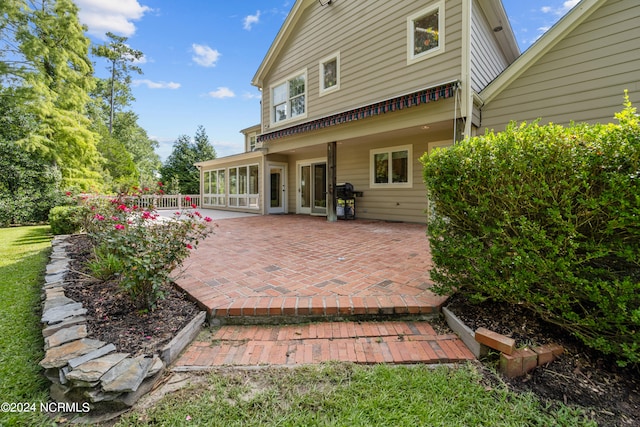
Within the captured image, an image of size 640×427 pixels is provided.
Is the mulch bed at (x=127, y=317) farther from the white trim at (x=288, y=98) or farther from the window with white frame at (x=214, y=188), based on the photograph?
the window with white frame at (x=214, y=188)

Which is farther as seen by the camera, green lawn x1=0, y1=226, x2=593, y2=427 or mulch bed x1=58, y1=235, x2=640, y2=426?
mulch bed x1=58, y1=235, x2=640, y2=426

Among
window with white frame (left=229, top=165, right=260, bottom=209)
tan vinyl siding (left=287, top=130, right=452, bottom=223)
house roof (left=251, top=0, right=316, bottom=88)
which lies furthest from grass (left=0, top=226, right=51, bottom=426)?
house roof (left=251, top=0, right=316, bottom=88)

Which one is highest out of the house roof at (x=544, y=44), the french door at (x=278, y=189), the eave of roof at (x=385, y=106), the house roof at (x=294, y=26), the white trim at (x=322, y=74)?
the house roof at (x=294, y=26)

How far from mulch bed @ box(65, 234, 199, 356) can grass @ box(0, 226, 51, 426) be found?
337 mm

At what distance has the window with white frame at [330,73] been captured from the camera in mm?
7770

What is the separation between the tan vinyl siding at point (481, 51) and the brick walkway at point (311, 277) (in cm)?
375

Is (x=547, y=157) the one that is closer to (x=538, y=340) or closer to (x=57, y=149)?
(x=538, y=340)

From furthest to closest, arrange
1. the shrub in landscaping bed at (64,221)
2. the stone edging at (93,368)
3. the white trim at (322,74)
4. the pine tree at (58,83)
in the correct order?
the pine tree at (58,83)
the white trim at (322,74)
the shrub in landscaping bed at (64,221)
the stone edging at (93,368)

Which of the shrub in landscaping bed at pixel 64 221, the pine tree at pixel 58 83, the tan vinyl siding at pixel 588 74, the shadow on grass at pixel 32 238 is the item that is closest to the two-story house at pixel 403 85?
the tan vinyl siding at pixel 588 74

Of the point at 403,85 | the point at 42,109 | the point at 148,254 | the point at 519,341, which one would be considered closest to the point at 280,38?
the point at 403,85

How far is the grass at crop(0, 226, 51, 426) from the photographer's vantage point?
157cm

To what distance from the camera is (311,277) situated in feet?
10.5

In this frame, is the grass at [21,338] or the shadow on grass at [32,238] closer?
the grass at [21,338]

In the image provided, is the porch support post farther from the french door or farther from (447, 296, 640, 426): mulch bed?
(447, 296, 640, 426): mulch bed
